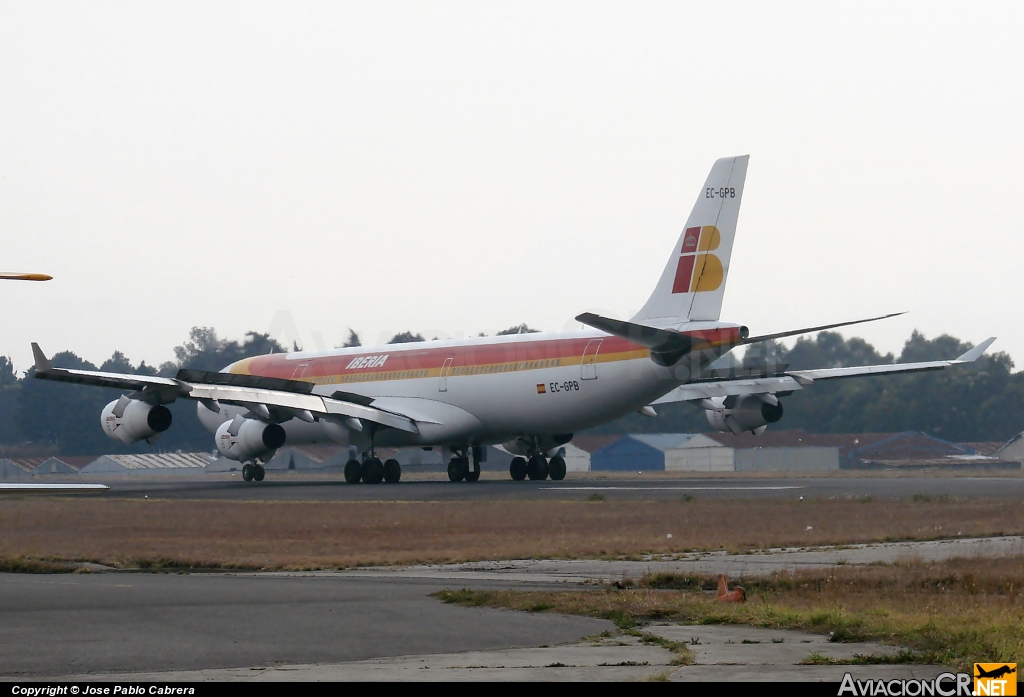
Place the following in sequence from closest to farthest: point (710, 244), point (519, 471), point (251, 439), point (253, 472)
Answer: point (710, 244) < point (251, 439) < point (519, 471) < point (253, 472)

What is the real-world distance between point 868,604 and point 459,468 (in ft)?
109

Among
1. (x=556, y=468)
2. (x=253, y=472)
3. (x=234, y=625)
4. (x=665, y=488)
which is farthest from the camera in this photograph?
(x=253, y=472)

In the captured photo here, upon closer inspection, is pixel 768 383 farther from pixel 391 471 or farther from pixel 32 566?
pixel 32 566

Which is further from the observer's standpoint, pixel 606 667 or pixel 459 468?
pixel 459 468

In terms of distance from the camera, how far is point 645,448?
2980 inches

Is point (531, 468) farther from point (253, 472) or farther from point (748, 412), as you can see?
point (253, 472)

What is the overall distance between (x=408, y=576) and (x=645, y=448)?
198 feet

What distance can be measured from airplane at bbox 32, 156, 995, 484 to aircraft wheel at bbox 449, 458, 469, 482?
5 cm

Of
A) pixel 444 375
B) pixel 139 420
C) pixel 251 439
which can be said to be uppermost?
pixel 444 375

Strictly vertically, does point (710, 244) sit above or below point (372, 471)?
above

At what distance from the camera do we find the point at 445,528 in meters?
23.4

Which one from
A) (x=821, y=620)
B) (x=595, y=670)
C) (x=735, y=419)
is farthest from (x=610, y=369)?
(x=595, y=670)

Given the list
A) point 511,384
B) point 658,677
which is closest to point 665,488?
point 511,384

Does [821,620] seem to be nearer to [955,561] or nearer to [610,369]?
[955,561]
